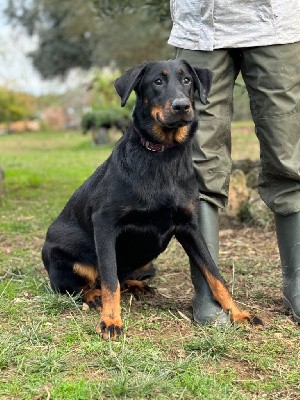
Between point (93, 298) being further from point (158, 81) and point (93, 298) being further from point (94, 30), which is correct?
point (94, 30)

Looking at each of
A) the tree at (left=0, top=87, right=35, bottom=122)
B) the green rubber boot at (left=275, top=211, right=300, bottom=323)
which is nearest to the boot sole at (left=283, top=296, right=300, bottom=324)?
the green rubber boot at (left=275, top=211, right=300, bottom=323)

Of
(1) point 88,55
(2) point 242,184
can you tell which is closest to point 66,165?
(2) point 242,184

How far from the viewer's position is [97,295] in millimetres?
3959

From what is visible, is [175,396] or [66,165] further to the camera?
[66,165]

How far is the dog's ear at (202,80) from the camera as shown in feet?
12.0

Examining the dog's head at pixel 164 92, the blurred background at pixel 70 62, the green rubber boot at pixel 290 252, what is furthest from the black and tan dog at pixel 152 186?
the blurred background at pixel 70 62

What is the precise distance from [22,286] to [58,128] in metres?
34.2

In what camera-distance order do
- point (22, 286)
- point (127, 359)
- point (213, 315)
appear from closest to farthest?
point (127, 359)
point (213, 315)
point (22, 286)

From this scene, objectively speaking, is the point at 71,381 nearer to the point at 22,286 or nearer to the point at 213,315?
the point at 213,315

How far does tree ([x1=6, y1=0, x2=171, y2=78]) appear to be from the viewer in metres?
7.76

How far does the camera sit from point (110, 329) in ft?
11.1

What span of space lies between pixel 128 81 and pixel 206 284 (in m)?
1.15

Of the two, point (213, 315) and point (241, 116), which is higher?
point (213, 315)

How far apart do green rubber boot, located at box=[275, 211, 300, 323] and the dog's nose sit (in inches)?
37.1
